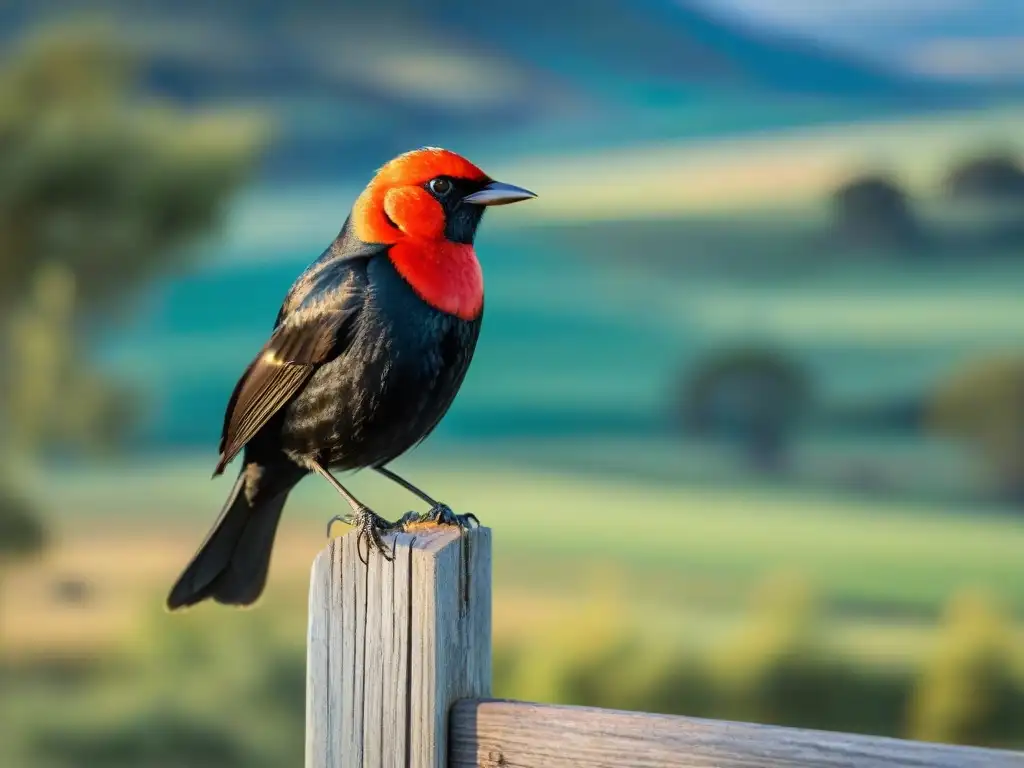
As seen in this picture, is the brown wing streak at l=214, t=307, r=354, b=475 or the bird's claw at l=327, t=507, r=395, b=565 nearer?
the bird's claw at l=327, t=507, r=395, b=565

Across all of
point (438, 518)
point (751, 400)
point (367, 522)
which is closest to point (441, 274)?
point (438, 518)

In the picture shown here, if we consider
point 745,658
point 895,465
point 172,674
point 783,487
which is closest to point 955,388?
point 895,465

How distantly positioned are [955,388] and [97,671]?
355 centimetres

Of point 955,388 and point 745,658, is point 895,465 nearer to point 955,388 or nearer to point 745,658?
point 955,388

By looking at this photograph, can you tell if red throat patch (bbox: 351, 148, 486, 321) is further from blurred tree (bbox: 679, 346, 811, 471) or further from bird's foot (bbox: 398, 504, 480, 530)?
blurred tree (bbox: 679, 346, 811, 471)

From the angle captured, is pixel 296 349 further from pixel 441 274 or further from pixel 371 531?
pixel 371 531

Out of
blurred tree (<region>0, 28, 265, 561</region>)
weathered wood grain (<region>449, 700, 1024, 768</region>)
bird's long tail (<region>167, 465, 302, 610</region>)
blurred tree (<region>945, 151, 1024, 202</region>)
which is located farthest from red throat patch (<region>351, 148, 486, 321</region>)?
blurred tree (<region>0, 28, 265, 561</region>)

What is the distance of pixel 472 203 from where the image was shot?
105 inches

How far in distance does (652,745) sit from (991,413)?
3586 millimetres

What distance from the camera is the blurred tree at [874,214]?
204 inches

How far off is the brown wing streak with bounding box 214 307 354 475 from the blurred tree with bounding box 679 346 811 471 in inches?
104

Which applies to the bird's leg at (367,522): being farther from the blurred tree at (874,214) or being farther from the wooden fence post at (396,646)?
the blurred tree at (874,214)

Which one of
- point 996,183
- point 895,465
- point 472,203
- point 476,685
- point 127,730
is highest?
point 996,183

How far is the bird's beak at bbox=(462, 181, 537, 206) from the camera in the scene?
2625 millimetres
